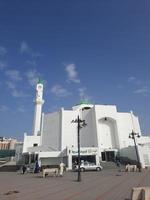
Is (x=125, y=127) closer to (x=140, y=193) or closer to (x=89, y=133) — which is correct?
(x=89, y=133)

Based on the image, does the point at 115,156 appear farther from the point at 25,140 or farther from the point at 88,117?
the point at 25,140

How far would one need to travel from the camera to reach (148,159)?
123 ft

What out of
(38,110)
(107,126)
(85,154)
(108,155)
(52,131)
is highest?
(38,110)

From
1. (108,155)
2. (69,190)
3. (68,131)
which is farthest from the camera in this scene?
(68,131)

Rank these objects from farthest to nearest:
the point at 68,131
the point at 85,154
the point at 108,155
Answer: the point at 68,131 → the point at 108,155 → the point at 85,154

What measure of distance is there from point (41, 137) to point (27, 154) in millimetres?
6600

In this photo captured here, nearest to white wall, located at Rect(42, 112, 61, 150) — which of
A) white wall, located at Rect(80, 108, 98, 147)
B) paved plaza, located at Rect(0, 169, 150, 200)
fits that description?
white wall, located at Rect(80, 108, 98, 147)

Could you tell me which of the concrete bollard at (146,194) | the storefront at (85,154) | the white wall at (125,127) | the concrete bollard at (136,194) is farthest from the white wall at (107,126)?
the concrete bollard at (146,194)

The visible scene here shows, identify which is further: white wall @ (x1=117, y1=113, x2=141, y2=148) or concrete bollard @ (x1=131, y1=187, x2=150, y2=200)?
white wall @ (x1=117, y1=113, x2=141, y2=148)

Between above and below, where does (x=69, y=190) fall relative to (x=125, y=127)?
below

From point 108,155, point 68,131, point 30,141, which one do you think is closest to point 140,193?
point 108,155

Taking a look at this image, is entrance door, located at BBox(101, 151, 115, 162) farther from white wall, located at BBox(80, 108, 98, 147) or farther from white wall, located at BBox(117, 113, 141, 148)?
white wall, located at BBox(80, 108, 98, 147)

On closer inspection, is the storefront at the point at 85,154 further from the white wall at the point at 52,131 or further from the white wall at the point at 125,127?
the white wall at the point at 125,127

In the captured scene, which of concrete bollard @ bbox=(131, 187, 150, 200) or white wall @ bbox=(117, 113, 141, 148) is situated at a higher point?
white wall @ bbox=(117, 113, 141, 148)
